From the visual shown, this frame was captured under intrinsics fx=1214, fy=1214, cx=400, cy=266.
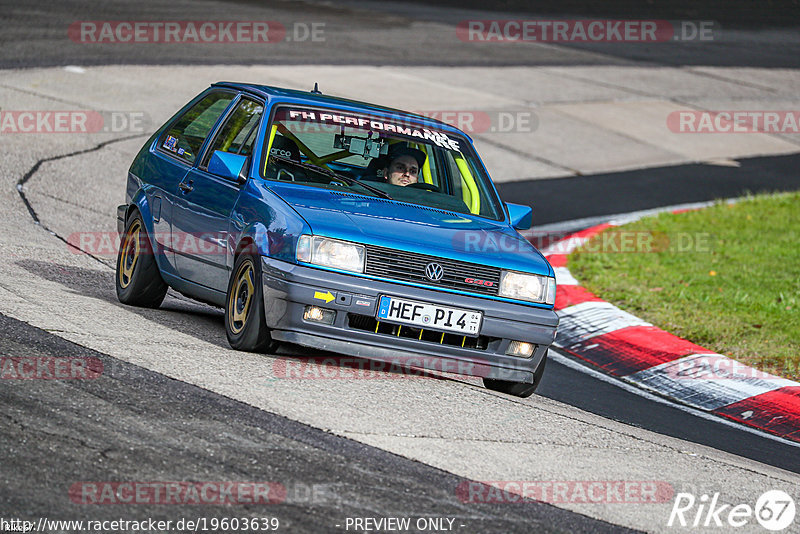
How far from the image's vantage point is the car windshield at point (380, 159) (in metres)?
7.27

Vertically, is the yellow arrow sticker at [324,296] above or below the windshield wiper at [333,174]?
below

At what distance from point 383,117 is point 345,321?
184 cm

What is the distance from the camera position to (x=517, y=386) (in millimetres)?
6984

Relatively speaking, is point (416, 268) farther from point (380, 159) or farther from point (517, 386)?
point (380, 159)

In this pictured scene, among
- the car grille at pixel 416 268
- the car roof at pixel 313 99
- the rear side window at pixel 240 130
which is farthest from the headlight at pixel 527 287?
the rear side window at pixel 240 130

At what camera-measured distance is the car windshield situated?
23.9 feet

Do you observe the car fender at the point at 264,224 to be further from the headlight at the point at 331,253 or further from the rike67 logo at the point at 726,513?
the rike67 logo at the point at 726,513

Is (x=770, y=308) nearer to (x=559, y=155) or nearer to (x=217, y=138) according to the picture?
(x=217, y=138)

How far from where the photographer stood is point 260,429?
5.21 metres

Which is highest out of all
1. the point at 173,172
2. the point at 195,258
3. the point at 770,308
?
the point at 173,172

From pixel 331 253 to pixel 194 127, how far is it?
88.1 inches

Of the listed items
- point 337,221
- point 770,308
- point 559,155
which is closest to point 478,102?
point 559,155

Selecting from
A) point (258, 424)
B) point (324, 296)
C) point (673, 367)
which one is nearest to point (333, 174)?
point (324, 296)

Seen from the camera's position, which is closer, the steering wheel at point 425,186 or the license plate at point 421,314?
the license plate at point 421,314
